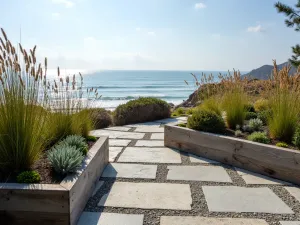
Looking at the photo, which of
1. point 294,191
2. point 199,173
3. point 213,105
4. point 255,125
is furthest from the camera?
point 213,105

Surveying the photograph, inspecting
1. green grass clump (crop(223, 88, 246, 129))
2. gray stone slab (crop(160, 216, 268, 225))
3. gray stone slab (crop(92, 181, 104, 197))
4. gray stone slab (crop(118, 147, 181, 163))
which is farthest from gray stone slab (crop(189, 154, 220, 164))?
gray stone slab (crop(160, 216, 268, 225))

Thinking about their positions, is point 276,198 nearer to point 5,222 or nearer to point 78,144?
point 78,144

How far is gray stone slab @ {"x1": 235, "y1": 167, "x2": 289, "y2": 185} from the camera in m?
2.71

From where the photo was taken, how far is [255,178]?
110 inches

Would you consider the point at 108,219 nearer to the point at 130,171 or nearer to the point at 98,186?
the point at 98,186

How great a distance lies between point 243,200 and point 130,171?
1243 millimetres

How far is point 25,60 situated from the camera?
194 centimetres

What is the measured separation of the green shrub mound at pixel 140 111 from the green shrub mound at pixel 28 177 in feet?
15.1

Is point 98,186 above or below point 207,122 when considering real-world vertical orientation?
below

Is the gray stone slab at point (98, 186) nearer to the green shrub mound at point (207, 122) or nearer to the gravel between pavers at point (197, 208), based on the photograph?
the gravel between pavers at point (197, 208)

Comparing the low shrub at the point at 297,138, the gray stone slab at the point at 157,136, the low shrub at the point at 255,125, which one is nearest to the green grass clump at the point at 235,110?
the low shrub at the point at 255,125

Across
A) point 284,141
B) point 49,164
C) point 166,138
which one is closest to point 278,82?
point 284,141

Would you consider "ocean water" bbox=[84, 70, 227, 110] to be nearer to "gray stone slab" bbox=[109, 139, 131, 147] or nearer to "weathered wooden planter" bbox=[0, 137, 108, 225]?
"gray stone slab" bbox=[109, 139, 131, 147]

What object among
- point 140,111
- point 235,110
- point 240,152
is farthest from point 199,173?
point 140,111
